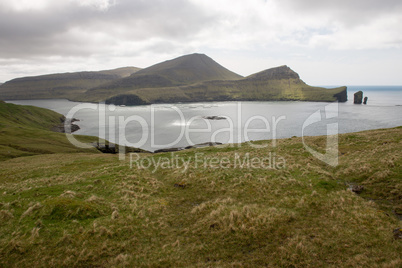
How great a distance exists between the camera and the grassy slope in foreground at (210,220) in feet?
43.2

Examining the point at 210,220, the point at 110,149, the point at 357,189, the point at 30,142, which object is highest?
the point at 357,189

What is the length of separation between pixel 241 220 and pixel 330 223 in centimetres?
622

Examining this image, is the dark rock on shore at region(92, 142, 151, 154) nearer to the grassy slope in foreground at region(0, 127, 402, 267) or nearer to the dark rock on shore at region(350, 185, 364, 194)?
the grassy slope in foreground at region(0, 127, 402, 267)

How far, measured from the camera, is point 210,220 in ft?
56.1

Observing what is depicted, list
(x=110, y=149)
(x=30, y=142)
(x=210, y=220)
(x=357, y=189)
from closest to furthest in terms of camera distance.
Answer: (x=210, y=220), (x=357, y=189), (x=30, y=142), (x=110, y=149)

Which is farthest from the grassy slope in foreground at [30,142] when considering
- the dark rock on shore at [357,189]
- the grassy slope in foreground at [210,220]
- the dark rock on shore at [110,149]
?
the dark rock on shore at [357,189]

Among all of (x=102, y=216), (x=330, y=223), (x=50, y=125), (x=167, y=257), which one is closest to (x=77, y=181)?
(x=102, y=216)

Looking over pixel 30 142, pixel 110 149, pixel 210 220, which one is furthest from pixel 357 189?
pixel 30 142

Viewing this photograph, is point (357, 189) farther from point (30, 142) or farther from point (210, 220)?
point (30, 142)

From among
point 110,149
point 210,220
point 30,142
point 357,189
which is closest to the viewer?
point 210,220

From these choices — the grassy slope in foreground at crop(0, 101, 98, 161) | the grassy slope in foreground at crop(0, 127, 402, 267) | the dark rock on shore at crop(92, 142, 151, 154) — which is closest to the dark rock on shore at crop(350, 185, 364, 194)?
the grassy slope in foreground at crop(0, 127, 402, 267)

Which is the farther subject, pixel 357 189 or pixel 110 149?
pixel 110 149

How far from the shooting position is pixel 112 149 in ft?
244

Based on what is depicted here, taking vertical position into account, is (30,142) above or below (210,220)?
above
